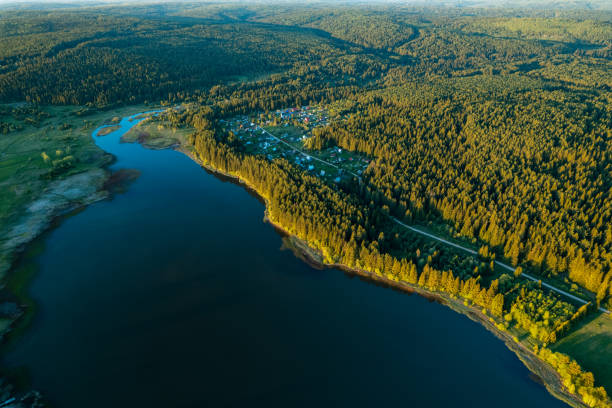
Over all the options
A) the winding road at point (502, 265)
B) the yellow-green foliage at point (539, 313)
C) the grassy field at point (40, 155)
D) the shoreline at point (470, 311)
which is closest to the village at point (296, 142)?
the winding road at point (502, 265)

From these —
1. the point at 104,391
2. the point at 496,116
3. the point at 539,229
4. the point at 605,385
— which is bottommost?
the point at 104,391

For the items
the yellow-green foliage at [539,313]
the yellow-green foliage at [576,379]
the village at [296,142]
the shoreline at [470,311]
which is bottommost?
the shoreline at [470,311]

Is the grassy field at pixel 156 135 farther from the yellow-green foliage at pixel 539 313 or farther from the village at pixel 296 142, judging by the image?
the yellow-green foliage at pixel 539 313

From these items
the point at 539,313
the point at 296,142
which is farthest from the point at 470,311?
the point at 296,142

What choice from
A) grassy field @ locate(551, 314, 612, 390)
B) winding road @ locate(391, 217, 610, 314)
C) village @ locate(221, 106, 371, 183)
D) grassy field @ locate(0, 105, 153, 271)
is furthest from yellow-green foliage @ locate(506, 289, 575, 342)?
grassy field @ locate(0, 105, 153, 271)

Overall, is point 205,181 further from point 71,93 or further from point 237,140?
point 71,93

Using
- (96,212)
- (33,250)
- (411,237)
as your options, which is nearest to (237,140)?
(96,212)

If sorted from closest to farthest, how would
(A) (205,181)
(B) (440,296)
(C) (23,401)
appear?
(C) (23,401) → (B) (440,296) → (A) (205,181)
